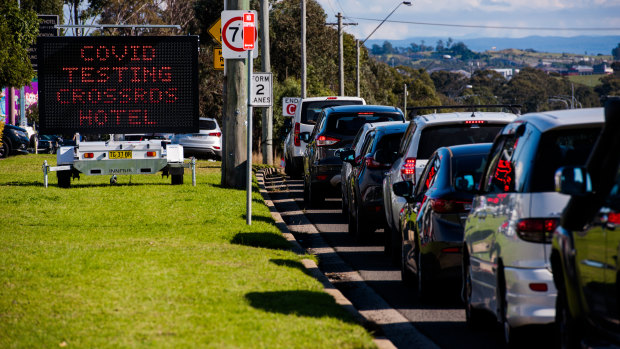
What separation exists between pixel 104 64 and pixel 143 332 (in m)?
14.5

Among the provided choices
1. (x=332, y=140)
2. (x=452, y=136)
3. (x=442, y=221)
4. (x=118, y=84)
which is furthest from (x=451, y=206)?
(x=118, y=84)

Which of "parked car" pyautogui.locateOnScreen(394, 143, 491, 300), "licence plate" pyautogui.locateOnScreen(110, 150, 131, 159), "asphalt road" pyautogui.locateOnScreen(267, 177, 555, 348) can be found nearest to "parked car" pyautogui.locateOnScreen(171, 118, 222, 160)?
"licence plate" pyautogui.locateOnScreen(110, 150, 131, 159)

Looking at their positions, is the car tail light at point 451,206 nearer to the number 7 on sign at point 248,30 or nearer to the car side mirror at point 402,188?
the car side mirror at point 402,188

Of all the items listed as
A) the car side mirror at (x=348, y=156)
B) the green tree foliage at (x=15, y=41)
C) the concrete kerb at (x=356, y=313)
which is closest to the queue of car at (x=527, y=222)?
the concrete kerb at (x=356, y=313)

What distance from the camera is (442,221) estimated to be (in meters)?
9.97

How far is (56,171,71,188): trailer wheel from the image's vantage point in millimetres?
23062

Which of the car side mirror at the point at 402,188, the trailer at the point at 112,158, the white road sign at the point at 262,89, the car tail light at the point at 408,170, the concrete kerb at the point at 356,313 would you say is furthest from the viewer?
the trailer at the point at 112,158

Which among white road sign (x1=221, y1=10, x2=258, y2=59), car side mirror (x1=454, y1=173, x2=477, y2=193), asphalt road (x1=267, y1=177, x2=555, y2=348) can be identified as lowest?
asphalt road (x1=267, y1=177, x2=555, y2=348)

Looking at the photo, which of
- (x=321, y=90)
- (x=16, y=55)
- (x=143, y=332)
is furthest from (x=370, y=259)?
(x=321, y=90)

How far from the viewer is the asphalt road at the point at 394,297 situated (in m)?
8.63

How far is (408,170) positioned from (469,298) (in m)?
4.50

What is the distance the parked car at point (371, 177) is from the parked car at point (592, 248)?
863 cm

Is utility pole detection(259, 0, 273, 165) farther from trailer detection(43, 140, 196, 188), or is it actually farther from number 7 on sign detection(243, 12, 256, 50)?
number 7 on sign detection(243, 12, 256, 50)

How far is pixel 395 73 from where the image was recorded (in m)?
140
